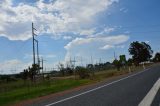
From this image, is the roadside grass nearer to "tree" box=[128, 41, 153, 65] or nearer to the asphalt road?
the asphalt road

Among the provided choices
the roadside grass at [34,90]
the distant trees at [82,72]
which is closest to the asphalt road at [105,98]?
the roadside grass at [34,90]

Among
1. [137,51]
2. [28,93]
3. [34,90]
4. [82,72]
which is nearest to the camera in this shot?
[28,93]

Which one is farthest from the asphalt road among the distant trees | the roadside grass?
the distant trees

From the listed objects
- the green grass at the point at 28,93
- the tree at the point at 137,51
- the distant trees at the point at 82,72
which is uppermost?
the tree at the point at 137,51

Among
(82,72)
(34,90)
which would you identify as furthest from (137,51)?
(34,90)

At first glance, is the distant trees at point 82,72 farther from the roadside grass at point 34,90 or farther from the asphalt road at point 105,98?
the asphalt road at point 105,98

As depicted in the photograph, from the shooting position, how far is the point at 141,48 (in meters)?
165

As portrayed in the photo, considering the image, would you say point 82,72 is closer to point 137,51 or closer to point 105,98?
point 105,98

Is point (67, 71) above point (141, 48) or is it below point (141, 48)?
below

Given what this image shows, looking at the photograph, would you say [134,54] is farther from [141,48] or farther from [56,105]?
[56,105]

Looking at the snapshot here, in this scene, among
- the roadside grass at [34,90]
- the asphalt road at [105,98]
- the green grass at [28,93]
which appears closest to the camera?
the asphalt road at [105,98]

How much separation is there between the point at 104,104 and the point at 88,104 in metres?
0.69

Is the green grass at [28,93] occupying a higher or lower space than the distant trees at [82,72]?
lower

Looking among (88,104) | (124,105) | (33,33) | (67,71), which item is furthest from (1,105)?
(67,71)
